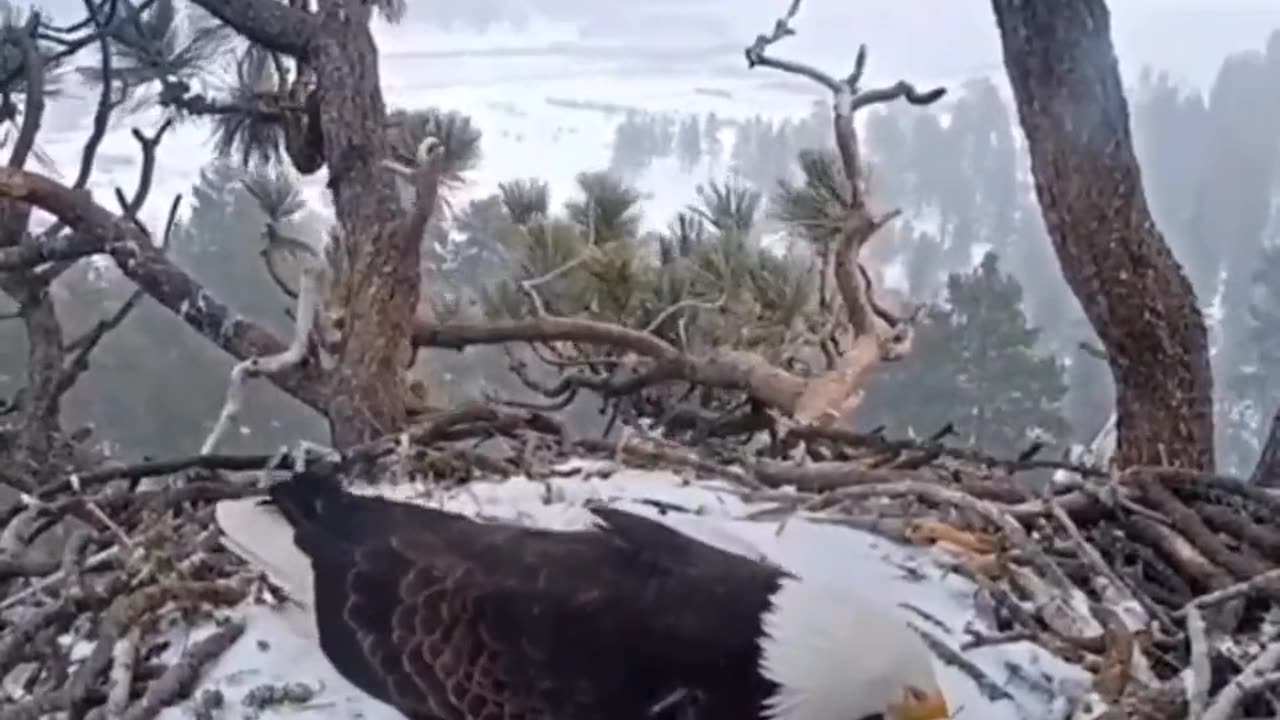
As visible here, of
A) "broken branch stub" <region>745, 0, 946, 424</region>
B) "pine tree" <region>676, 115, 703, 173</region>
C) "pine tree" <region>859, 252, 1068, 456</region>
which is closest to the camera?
Result: "broken branch stub" <region>745, 0, 946, 424</region>

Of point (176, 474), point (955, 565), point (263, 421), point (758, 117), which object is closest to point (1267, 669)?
point (955, 565)

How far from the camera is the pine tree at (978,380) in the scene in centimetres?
288

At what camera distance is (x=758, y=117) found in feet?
10.8

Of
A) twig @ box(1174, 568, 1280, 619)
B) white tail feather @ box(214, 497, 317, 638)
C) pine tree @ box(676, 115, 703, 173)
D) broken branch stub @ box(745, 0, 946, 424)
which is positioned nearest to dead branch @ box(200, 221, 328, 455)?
white tail feather @ box(214, 497, 317, 638)

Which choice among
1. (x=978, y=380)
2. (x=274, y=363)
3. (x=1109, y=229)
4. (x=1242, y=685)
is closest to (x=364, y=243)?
(x=274, y=363)

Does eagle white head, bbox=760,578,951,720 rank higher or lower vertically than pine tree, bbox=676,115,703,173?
lower

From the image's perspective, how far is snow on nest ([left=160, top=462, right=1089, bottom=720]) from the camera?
3.17 ft

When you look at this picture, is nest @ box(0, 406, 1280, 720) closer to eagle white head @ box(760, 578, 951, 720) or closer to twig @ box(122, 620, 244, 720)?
twig @ box(122, 620, 244, 720)

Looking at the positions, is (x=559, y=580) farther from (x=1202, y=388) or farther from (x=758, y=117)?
(x=758, y=117)

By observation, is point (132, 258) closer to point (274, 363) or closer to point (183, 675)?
point (274, 363)

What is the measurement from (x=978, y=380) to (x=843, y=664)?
6.89 ft

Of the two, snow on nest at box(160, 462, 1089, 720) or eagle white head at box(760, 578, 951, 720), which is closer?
eagle white head at box(760, 578, 951, 720)

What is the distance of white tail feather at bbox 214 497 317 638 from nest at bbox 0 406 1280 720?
0.05 metres

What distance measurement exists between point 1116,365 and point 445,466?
1.98ft
